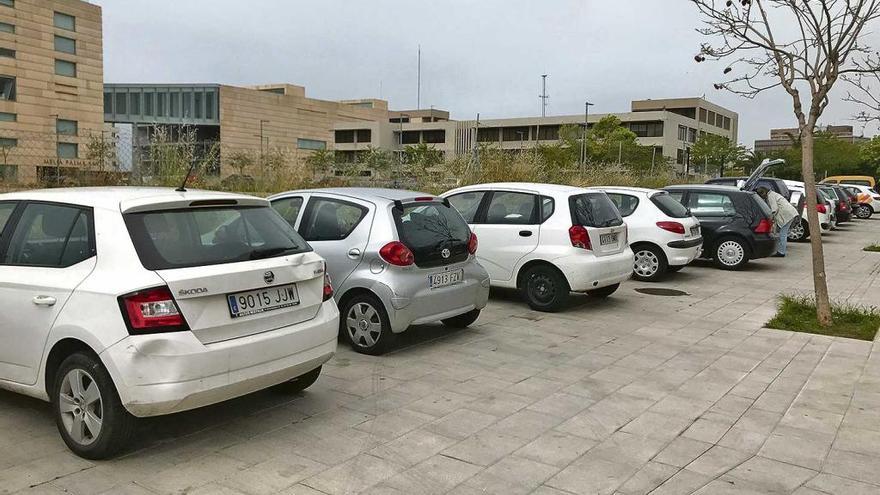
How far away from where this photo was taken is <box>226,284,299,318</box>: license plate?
169 inches

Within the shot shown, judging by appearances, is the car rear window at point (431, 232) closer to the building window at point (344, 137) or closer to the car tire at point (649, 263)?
the car tire at point (649, 263)

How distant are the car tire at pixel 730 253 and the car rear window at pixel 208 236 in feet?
36.8

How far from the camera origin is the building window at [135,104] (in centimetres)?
7881

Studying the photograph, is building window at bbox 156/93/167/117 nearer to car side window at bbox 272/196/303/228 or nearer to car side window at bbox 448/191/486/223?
car side window at bbox 448/191/486/223

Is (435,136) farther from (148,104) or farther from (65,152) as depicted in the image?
(65,152)

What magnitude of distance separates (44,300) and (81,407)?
684mm

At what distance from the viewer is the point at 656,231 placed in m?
12.1

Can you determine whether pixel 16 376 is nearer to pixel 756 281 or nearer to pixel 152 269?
pixel 152 269

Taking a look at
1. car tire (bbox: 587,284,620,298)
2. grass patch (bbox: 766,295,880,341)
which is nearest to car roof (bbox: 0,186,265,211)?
car tire (bbox: 587,284,620,298)

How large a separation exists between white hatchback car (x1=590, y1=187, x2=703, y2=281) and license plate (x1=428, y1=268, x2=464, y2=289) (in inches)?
211

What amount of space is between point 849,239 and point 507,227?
1785 centimetres

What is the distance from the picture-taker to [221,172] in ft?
52.5

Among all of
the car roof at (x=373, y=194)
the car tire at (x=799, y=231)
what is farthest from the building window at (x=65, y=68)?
the car roof at (x=373, y=194)

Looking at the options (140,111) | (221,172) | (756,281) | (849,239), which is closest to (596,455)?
(756,281)
